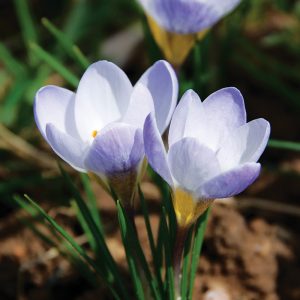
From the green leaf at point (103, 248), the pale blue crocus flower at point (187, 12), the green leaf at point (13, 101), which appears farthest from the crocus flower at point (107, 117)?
the green leaf at point (13, 101)

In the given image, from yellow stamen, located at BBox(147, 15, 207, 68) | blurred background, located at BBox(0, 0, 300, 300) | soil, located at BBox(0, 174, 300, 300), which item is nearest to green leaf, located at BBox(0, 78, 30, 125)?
blurred background, located at BBox(0, 0, 300, 300)

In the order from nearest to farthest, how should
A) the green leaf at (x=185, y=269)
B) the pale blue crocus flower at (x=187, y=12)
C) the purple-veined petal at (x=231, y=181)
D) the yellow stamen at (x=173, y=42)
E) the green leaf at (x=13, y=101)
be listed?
the purple-veined petal at (x=231, y=181)
the green leaf at (x=185, y=269)
the pale blue crocus flower at (x=187, y=12)
the yellow stamen at (x=173, y=42)
the green leaf at (x=13, y=101)

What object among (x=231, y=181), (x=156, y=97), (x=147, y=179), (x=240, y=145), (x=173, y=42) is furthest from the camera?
(x=147, y=179)

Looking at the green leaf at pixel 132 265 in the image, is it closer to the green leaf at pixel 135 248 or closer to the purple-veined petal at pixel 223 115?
the green leaf at pixel 135 248

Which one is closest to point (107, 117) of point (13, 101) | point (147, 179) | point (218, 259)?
point (218, 259)

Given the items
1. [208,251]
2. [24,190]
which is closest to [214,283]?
[208,251]

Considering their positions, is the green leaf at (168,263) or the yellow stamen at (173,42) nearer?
the green leaf at (168,263)

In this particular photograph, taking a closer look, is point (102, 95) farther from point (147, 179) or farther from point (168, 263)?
point (147, 179)

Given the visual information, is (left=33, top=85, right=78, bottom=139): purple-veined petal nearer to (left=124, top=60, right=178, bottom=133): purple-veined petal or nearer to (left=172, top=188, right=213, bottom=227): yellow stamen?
(left=124, top=60, right=178, bottom=133): purple-veined petal
